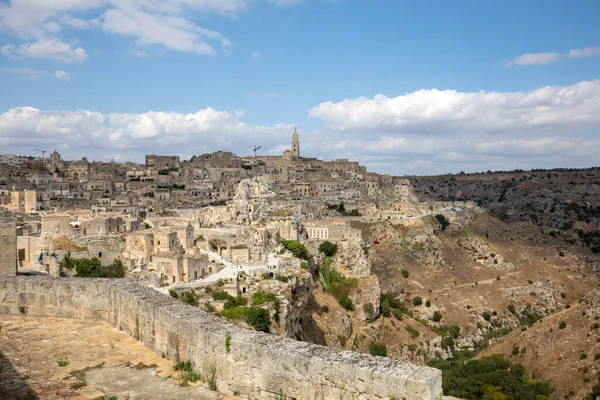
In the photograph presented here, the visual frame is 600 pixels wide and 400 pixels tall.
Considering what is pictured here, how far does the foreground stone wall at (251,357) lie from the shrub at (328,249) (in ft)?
119

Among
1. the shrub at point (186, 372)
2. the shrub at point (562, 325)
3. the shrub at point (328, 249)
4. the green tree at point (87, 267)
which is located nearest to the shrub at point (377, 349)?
the shrub at point (328, 249)

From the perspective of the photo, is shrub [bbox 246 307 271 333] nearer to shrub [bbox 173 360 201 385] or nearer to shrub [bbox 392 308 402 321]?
shrub [bbox 173 360 201 385]

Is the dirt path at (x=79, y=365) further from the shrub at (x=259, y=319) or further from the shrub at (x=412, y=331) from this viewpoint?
the shrub at (x=412, y=331)

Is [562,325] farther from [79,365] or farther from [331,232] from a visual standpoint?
[79,365]

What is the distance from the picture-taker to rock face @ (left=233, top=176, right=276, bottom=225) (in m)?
45.2

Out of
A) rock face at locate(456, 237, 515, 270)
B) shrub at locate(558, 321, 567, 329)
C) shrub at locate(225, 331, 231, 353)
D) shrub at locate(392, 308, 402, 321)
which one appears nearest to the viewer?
shrub at locate(225, 331, 231, 353)

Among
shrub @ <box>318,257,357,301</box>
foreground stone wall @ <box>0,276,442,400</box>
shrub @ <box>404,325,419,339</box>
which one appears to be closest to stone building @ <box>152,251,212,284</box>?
shrub @ <box>318,257,357,301</box>

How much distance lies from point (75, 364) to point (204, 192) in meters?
70.0

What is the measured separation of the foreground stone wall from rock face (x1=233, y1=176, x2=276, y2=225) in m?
35.4

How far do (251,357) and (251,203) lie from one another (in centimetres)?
4329

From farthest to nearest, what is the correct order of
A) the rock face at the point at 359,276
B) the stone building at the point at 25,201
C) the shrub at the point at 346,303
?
the stone building at the point at 25,201, the rock face at the point at 359,276, the shrub at the point at 346,303

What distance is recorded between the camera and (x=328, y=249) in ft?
145

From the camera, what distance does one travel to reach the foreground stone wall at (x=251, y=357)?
4516 millimetres

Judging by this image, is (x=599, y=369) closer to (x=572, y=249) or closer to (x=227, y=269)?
(x=227, y=269)
